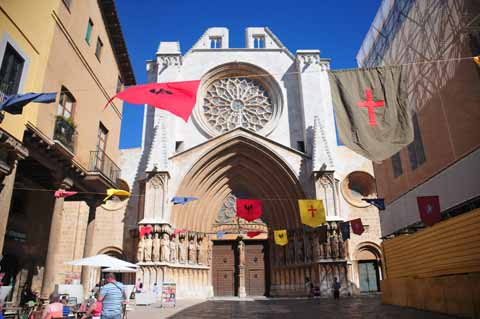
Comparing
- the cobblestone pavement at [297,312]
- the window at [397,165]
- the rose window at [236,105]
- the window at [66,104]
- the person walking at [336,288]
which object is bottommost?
the cobblestone pavement at [297,312]

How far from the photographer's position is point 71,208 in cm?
2198

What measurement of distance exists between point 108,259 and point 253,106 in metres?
15.5

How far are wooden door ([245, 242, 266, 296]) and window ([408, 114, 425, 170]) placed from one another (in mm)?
10573

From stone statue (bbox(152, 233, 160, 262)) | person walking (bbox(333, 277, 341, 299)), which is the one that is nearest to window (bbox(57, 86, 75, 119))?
stone statue (bbox(152, 233, 160, 262))

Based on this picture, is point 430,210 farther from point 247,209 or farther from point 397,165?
point 247,209

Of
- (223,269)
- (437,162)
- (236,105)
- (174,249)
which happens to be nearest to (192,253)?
(174,249)

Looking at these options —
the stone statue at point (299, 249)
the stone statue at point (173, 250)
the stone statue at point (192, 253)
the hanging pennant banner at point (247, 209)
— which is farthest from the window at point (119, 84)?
the stone statue at point (299, 249)

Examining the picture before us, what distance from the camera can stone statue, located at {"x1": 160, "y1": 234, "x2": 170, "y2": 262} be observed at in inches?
715

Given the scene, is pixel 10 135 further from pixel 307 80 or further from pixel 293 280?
pixel 307 80

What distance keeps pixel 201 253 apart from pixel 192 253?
64 cm

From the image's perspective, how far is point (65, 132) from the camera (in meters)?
12.2

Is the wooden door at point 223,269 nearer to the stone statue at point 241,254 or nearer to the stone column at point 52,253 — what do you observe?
the stone statue at point 241,254

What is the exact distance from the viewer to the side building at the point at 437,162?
9.66 m

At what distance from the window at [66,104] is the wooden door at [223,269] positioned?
12.0 meters
